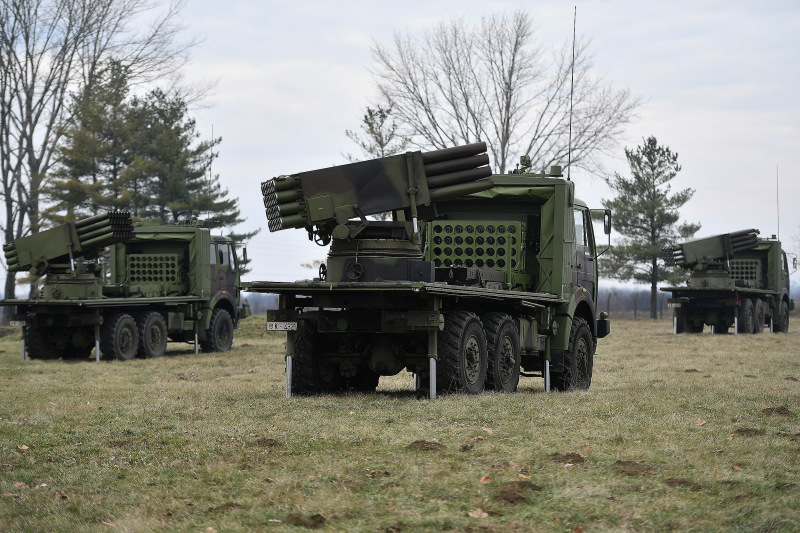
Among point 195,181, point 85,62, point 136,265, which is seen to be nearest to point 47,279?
point 136,265

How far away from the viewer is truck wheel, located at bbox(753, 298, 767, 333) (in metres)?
33.9

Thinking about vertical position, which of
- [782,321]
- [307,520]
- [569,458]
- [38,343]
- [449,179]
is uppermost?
[449,179]

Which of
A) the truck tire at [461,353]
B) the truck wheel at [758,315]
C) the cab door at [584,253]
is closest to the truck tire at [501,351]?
the truck tire at [461,353]

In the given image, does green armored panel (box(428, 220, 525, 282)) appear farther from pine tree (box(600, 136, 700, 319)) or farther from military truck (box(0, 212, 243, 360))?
pine tree (box(600, 136, 700, 319))

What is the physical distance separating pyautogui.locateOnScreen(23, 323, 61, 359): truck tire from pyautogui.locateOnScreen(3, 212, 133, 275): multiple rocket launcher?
3.68 ft

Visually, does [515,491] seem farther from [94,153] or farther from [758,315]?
[94,153]

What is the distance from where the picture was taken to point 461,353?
1180 cm

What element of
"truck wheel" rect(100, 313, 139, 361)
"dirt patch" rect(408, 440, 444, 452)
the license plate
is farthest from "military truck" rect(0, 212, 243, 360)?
"dirt patch" rect(408, 440, 444, 452)

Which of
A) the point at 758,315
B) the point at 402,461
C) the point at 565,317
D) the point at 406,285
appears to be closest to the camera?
the point at 402,461

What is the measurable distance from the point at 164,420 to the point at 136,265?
50.7ft

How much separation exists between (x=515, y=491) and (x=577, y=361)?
27.1ft

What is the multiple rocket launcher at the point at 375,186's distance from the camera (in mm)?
12023

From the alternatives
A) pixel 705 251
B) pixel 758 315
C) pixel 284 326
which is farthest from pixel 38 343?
pixel 758 315

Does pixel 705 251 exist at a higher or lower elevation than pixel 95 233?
higher
